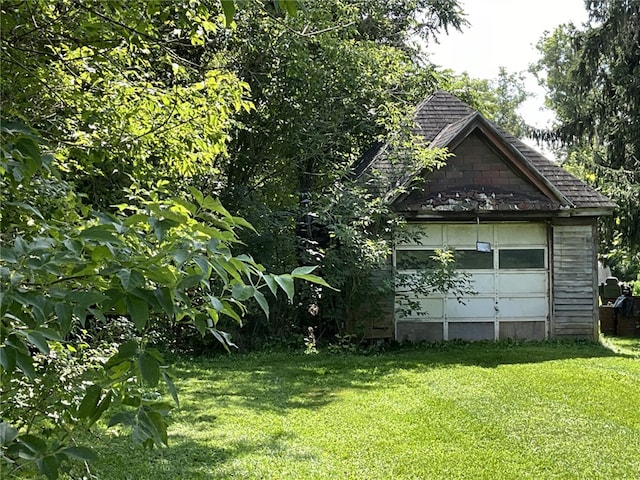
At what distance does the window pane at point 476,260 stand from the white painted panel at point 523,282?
335 mm

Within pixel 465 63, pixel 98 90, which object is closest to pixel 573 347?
pixel 98 90

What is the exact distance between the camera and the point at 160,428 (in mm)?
1611

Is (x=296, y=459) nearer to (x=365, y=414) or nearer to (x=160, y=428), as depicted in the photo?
(x=365, y=414)

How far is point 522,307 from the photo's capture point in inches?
509

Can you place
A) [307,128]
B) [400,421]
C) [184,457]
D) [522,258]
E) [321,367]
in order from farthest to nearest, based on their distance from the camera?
[522,258] < [307,128] < [321,367] < [400,421] < [184,457]

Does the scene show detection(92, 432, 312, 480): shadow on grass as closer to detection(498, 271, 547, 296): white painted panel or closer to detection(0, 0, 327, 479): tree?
detection(0, 0, 327, 479): tree

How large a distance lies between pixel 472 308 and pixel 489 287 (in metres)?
0.54

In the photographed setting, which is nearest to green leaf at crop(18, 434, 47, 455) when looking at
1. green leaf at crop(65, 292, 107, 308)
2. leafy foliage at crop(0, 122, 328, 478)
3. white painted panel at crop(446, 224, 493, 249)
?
leafy foliage at crop(0, 122, 328, 478)

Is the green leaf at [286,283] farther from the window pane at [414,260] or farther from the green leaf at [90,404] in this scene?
the window pane at [414,260]

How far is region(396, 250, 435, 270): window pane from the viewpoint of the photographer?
12344 mm

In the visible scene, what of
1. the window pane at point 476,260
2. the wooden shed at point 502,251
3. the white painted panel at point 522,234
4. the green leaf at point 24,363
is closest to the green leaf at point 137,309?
the green leaf at point 24,363

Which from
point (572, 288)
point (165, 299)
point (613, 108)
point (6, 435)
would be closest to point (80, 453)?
point (6, 435)

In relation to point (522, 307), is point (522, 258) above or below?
above

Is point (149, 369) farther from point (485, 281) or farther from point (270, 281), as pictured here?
point (485, 281)
